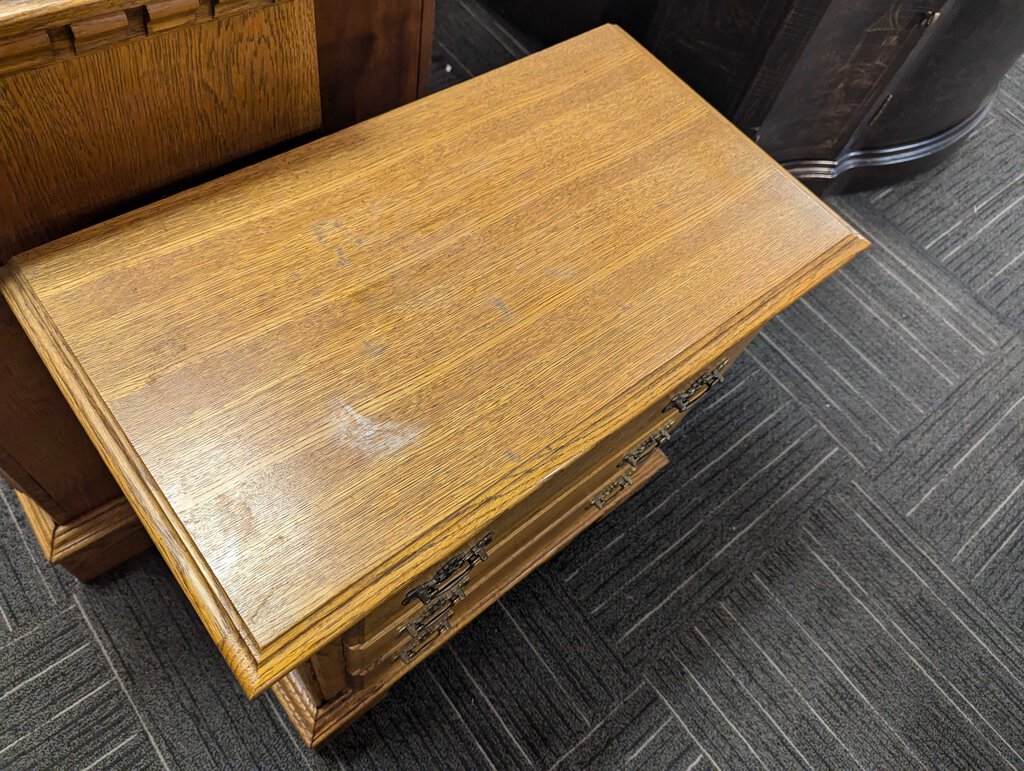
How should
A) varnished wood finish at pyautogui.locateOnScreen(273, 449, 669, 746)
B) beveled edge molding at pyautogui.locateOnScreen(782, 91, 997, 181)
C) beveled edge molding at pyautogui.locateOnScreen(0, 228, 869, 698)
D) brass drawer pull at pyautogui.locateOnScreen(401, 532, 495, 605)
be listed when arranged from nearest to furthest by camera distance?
beveled edge molding at pyautogui.locateOnScreen(0, 228, 869, 698) < brass drawer pull at pyautogui.locateOnScreen(401, 532, 495, 605) < varnished wood finish at pyautogui.locateOnScreen(273, 449, 669, 746) < beveled edge molding at pyautogui.locateOnScreen(782, 91, 997, 181)

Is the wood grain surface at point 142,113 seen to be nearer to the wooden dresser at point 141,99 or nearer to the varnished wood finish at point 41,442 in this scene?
the wooden dresser at point 141,99

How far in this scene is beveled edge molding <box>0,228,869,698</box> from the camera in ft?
1.54

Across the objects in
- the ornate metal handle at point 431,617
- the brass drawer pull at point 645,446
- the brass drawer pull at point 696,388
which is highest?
the brass drawer pull at point 696,388

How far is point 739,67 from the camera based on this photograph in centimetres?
117

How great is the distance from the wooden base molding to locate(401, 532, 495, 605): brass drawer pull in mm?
503

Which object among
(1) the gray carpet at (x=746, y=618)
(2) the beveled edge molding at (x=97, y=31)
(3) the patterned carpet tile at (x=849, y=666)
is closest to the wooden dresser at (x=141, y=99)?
(2) the beveled edge molding at (x=97, y=31)

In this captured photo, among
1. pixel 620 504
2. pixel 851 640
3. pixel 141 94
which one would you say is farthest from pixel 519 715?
pixel 141 94

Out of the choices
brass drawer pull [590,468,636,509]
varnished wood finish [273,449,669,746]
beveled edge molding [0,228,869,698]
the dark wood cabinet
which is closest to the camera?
beveled edge molding [0,228,869,698]

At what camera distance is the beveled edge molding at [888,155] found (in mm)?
1424

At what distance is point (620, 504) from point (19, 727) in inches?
34.2

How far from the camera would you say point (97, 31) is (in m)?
0.51

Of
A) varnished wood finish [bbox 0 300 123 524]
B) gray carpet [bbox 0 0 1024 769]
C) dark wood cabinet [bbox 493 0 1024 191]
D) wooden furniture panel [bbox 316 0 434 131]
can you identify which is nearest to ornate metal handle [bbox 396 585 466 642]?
gray carpet [bbox 0 0 1024 769]

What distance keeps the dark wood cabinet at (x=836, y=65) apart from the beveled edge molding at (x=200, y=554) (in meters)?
0.76

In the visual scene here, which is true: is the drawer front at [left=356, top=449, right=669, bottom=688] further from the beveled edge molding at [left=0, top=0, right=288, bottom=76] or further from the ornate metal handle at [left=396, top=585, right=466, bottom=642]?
the beveled edge molding at [left=0, top=0, right=288, bottom=76]
